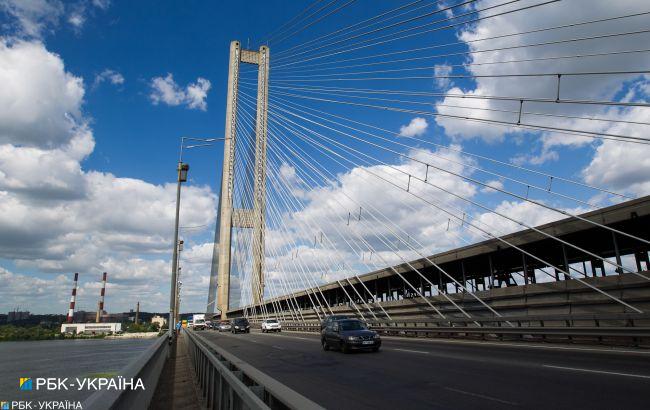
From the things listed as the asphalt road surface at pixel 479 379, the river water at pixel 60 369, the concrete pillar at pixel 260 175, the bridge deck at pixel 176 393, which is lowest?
the river water at pixel 60 369

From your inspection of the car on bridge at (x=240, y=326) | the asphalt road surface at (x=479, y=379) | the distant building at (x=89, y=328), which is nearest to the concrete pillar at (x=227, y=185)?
the car on bridge at (x=240, y=326)

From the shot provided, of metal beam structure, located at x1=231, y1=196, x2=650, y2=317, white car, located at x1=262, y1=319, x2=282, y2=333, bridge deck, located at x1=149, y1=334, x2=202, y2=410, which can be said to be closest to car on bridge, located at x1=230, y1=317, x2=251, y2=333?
white car, located at x1=262, y1=319, x2=282, y2=333

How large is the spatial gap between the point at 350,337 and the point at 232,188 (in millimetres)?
34404

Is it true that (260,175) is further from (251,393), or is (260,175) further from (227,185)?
(251,393)

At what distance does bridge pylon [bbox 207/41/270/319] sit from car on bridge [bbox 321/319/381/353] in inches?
1000

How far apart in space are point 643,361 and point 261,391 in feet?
36.9

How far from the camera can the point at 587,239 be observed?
2167 centimetres

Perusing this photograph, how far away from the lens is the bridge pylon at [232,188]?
4416cm

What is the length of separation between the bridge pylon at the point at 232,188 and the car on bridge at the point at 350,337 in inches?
1000

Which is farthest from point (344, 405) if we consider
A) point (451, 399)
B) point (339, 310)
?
point (339, 310)

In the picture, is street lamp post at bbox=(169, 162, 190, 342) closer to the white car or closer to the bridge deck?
the bridge deck

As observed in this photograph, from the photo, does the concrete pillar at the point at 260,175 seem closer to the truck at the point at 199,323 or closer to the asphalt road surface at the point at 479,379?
the asphalt road surface at the point at 479,379

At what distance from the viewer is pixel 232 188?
50.2 m

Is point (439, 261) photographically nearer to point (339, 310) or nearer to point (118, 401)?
point (339, 310)
